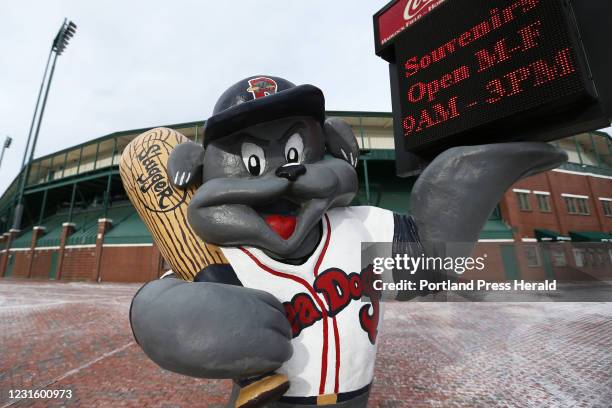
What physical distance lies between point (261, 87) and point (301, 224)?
0.69 meters

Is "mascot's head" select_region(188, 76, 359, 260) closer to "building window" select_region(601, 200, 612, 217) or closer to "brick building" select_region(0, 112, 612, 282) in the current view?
"brick building" select_region(0, 112, 612, 282)

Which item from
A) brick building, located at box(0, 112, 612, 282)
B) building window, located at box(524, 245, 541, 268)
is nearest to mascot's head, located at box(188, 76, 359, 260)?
brick building, located at box(0, 112, 612, 282)

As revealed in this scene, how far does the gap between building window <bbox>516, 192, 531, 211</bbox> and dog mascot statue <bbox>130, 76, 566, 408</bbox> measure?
17.5 meters

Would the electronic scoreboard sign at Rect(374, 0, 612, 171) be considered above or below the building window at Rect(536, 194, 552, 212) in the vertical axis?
below

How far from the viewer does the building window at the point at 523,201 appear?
1581 cm

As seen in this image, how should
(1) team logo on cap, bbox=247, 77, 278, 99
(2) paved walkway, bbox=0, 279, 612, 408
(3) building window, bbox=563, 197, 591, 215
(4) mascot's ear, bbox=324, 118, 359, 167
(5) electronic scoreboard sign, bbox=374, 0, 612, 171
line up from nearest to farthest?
(5) electronic scoreboard sign, bbox=374, 0, 612, 171 < (1) team logo on cap, bbox=247, 77, 278, 99 < (4) mascot's ear, bbox=324, 118, 359, 167 < (2) paved walkway, bbox=0, 279, 612, 408 < (3) building window, bbox=563, 197, 591, 215

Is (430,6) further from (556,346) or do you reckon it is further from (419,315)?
(419,315)

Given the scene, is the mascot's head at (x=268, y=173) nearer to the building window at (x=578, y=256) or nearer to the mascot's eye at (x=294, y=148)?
the mascot's eye at (x=294, y=148)

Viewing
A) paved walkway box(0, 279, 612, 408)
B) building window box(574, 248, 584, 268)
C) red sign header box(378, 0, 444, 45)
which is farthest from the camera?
building window box(574, 248, 584, 268)

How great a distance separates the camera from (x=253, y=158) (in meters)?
1.36

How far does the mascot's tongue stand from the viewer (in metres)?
1.28

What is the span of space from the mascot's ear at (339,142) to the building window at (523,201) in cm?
1765

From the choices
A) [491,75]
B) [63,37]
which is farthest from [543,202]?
[63,37]

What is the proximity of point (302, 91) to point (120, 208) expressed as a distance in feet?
73.6
